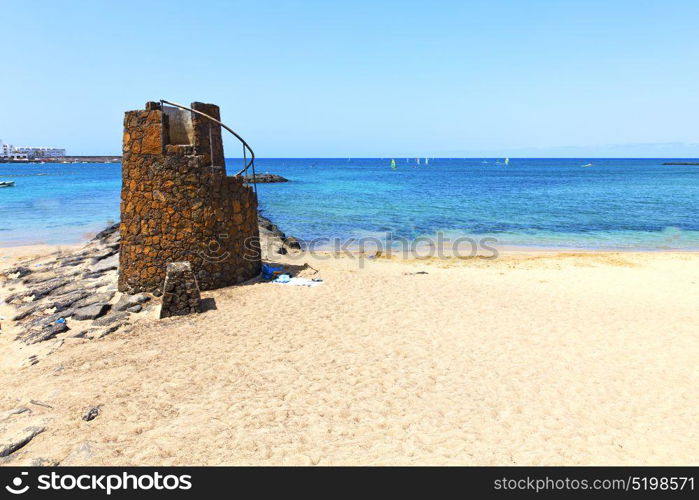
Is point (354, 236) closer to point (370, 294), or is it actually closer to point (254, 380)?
point (370, 294)

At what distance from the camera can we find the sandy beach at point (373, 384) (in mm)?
4590

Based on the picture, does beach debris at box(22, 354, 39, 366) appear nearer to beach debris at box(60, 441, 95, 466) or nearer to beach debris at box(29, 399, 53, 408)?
beach debris at box(29, 399, 53, 408)

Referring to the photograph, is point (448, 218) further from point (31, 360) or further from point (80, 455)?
point (80, 455)

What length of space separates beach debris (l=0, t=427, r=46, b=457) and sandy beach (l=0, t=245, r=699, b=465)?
8 cm

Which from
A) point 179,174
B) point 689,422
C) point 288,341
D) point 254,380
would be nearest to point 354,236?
point 179,174

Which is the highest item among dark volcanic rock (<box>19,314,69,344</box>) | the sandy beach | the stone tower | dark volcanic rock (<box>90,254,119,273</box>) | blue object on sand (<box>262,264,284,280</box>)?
the stone tower

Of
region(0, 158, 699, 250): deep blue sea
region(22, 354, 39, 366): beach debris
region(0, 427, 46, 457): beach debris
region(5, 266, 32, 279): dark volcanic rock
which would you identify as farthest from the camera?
region(0, 158, 699, 250): deep blue sea

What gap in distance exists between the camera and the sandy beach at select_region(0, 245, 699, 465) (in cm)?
459

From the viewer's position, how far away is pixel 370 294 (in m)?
10.4

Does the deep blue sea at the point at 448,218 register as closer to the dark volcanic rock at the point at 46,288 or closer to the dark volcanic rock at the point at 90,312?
the dark volcanic rock at the point at 46,288

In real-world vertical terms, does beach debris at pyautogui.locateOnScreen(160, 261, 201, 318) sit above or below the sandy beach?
above

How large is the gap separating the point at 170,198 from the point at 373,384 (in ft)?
20.8

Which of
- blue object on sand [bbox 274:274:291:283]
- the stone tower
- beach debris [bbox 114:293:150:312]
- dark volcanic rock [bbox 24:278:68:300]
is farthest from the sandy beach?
dark volcanic rock [bbox 24:278:68:300]
